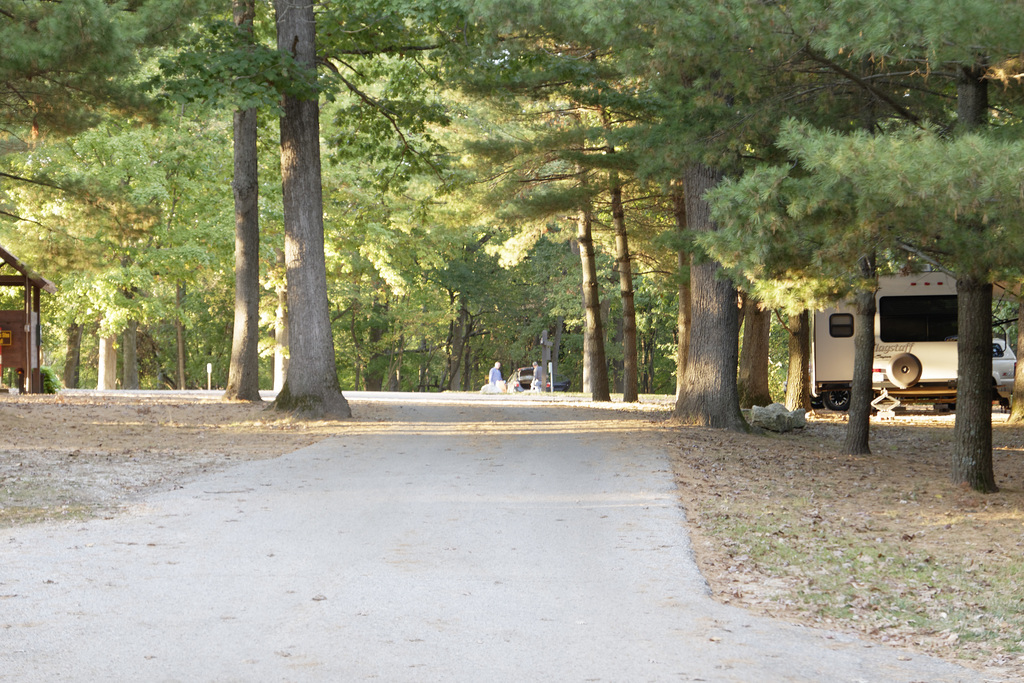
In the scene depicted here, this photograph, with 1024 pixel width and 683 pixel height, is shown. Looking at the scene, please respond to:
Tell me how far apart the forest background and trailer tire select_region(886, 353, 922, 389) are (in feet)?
6.31

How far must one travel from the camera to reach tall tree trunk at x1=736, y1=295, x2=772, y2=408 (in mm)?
21641

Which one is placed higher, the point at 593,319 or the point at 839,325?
the point at 593,319

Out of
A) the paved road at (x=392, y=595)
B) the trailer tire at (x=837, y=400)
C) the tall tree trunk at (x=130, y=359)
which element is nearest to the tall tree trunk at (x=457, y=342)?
the tall tree trunk at (x=130, y=359)

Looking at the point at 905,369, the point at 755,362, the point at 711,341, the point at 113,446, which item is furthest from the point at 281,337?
the point at 113,446

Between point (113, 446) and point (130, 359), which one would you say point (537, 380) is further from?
point (113, 446)

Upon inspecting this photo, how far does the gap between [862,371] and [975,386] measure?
3.34 m

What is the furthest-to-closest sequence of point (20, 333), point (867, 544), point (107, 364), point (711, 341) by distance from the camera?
point (107, 364)
point (20, 333)
point (711, 341)
point (867, 544)

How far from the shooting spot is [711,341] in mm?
16250

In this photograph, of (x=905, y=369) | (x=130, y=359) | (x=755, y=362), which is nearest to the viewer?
(x=905, y=369)

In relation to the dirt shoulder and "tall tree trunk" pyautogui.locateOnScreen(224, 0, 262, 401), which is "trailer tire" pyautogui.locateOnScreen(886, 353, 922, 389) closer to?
the dirt shoulder

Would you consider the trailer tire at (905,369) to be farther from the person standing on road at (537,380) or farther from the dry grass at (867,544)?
the person standing on road at (537,380)

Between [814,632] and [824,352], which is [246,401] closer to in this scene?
[824,352]

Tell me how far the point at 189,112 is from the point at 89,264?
402 centimetres

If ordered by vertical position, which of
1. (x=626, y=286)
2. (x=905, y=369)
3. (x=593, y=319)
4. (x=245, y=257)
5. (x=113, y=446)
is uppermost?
(x=245, y=257)
